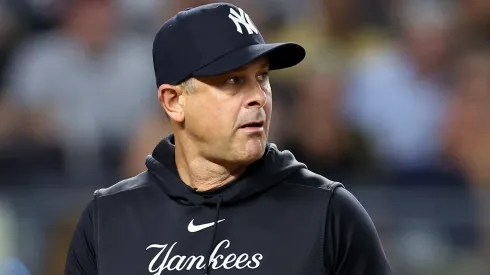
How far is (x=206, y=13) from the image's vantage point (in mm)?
2727

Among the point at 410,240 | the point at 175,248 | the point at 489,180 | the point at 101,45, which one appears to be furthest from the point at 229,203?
the point at 101,45

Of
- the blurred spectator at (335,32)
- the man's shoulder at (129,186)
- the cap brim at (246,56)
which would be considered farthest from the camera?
the blurred spectator at (335,32)

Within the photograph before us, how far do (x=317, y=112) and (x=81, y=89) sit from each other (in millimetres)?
1546

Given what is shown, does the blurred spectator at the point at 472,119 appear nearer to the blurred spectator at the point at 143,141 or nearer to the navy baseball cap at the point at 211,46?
the blurred spectator at the point at 143,141

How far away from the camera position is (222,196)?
270 cm

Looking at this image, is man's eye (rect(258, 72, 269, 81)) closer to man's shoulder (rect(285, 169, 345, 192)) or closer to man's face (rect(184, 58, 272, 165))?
man's face (rect(184, 58, 272, 165))

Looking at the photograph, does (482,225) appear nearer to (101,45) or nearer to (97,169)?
(97,169)

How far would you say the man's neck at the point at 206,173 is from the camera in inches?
108

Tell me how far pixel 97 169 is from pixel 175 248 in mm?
3272

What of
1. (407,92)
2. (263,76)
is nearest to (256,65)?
(263,76)

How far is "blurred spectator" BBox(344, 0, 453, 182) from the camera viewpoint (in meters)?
5.99

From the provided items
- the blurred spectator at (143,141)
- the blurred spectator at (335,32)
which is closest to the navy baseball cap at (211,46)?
the blurred spectator at (143,141)

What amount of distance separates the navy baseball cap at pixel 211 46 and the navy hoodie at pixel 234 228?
0.27m

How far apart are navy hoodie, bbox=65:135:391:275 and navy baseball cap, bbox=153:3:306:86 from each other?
0.88ft
